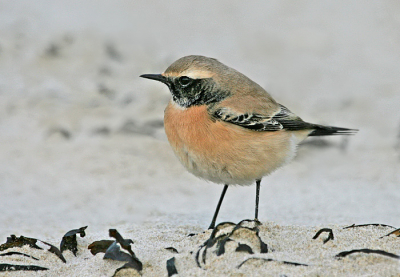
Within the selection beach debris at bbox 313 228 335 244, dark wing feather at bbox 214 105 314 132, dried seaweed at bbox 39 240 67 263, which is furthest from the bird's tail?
dried seaweed at bbox 39 240 67 263

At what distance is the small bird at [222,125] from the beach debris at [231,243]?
91 centimetres

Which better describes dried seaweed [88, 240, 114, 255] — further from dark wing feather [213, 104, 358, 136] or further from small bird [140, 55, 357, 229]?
dark wing feather [213, 104, 358, 136]

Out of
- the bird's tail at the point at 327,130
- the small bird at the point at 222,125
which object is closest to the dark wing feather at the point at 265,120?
the small bird at the point at 222,125

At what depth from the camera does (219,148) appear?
5.27 m

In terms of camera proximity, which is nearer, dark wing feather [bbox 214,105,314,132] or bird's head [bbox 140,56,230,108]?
dark wing feather [bbox 214,105,314,132]

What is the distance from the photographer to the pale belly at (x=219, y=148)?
529cm

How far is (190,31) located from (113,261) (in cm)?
814

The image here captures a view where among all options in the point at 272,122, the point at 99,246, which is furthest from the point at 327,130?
the point at 99,246

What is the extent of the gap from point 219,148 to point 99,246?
1497 millimetres

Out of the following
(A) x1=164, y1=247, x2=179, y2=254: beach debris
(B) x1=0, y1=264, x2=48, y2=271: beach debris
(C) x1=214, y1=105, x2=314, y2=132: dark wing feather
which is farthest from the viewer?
(C) x1=214, y1=105, x2=314, y2=132: dark wing feather

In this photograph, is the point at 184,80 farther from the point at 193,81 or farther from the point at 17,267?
the point at 17,267

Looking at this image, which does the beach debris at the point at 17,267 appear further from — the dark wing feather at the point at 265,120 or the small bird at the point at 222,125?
the dark wing feather at the point at 265,120

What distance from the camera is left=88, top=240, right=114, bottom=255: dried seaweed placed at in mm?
4719

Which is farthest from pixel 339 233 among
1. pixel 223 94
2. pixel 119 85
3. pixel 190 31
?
pixel 190 31
